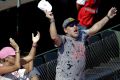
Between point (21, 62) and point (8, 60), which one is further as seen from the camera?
point (21, 62)

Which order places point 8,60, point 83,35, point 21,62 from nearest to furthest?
point 8,60, point 21,62, point 83,35

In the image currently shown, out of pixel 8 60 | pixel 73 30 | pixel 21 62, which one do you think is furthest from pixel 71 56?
pixel 8 60

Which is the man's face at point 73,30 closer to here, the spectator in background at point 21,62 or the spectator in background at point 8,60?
the spectator in background at point 21,62

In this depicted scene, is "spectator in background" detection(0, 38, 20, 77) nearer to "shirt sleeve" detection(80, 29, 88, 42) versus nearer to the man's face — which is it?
the man's face

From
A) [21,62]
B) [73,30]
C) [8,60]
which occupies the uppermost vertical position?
[73,30]

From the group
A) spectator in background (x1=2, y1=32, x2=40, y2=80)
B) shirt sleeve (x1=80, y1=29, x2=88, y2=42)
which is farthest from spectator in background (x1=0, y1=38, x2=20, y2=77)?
shirt sleeve (x1=80, y1=29, x2=88, y2=42)

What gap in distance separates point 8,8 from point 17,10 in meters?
0.20

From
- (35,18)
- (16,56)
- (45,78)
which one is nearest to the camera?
(16,56)

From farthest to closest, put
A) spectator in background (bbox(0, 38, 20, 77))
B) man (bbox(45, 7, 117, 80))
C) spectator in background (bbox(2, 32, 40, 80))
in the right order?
man (bbox(45, 7, 117, 80)) → spectator in background (bbox(2, 32, 40, 80)) → spectator in background (bbox(0, 38, 20, 77))

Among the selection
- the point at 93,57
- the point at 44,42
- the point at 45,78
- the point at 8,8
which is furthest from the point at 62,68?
the point at 44,42

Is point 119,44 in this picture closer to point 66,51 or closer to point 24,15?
point 24,15

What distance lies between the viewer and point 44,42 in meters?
8.61

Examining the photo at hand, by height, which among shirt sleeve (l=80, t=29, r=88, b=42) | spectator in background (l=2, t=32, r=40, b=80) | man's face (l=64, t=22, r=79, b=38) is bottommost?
spectator in background (l=2, t=32, r=40, b=80)

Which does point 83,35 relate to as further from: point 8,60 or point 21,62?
point 8,60
